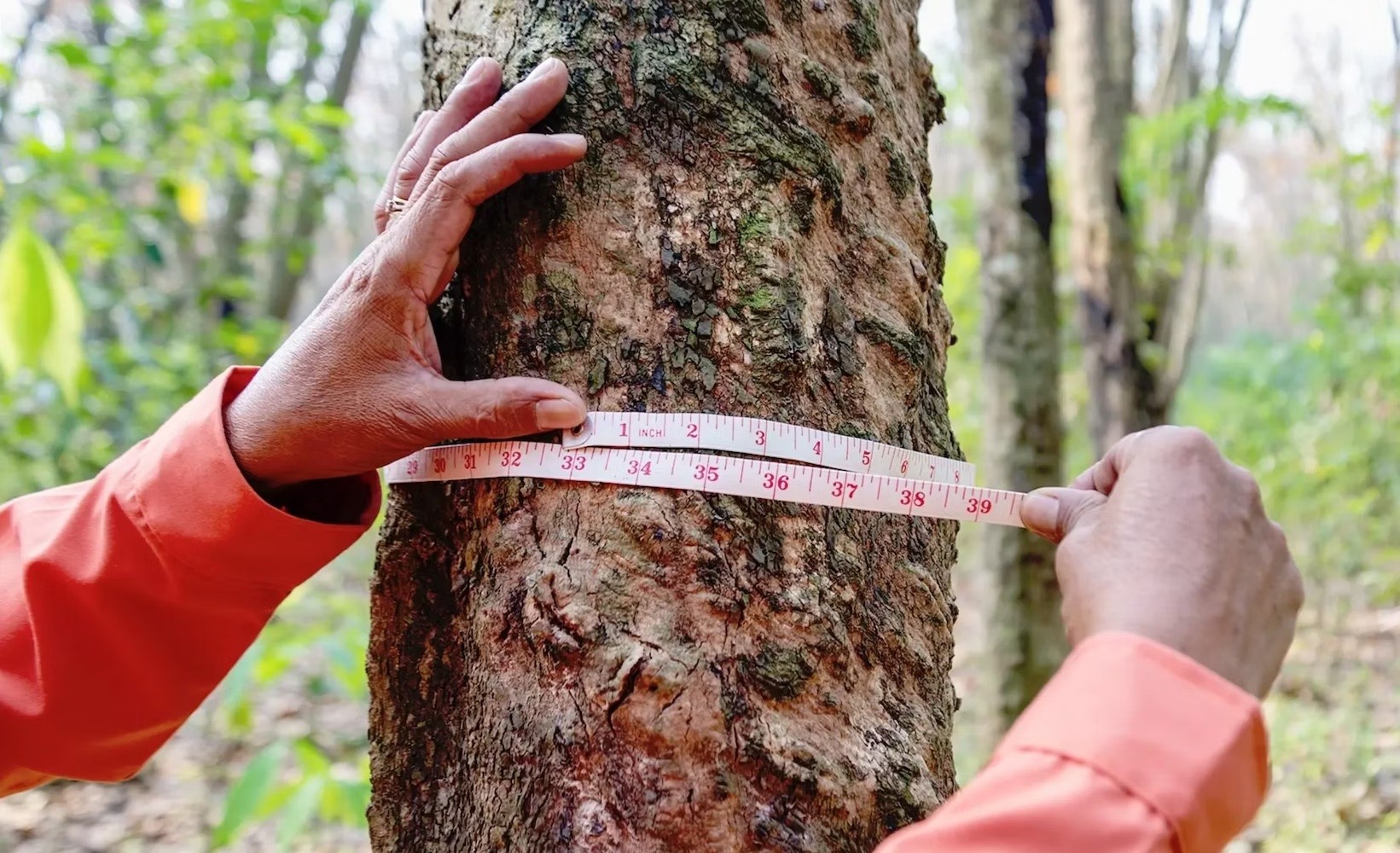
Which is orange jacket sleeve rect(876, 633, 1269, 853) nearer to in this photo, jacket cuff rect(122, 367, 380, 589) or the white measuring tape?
the white measuring tape

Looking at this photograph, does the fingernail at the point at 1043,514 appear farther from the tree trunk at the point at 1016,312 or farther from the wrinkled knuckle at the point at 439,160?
the tree trunk at the point at 1016,312

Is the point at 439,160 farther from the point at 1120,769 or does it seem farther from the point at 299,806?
the point at 299,806

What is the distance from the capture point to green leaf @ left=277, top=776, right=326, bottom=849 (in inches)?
65.2

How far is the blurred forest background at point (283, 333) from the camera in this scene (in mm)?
3068

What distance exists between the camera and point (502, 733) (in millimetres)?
912

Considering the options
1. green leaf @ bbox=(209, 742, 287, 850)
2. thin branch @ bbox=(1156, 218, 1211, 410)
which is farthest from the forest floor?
thin branch @ bbox=(1156, 218, 1211, 410)

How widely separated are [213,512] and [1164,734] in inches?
34.9

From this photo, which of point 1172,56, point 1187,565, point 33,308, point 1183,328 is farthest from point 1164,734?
point 1172,56

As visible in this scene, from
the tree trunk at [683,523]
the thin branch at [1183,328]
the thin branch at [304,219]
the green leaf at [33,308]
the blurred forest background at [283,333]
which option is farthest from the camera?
the thin branch at [304,219]

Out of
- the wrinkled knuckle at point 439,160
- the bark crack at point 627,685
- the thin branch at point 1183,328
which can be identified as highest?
the thin branch at point 1183,328

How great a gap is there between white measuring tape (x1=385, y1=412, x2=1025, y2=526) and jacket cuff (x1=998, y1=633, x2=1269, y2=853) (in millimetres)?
332

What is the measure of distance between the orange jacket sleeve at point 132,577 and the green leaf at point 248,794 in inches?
26.1

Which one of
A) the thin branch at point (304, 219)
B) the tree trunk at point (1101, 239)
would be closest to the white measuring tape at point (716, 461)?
the tree trunk at point (1101, 239)

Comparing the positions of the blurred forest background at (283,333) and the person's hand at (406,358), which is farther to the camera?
the blurred forest background at (283,333)
